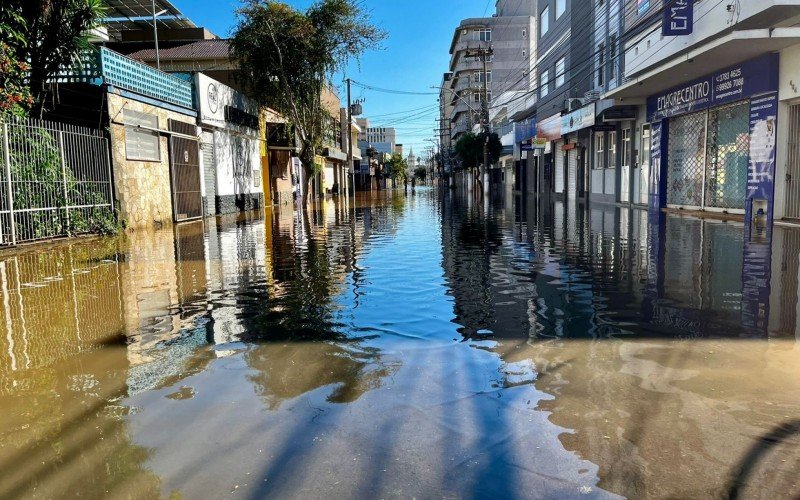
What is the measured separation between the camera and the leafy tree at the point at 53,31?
499 inches

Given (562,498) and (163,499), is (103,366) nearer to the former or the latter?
(163,499)

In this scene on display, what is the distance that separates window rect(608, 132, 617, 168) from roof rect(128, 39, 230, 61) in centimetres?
1970

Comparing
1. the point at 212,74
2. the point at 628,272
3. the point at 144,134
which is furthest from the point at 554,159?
the point at 628,272

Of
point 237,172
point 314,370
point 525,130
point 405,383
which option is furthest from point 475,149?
point 405,383

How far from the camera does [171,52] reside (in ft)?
108

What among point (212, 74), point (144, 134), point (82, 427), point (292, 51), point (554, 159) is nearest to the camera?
point (82, 427)

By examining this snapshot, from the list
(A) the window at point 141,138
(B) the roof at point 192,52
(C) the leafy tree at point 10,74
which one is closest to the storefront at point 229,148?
(A) the window at point 141,138

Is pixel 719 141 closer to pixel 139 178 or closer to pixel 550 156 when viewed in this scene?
pixel 139 178

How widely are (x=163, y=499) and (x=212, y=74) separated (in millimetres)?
32592

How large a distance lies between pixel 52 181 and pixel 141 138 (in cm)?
462

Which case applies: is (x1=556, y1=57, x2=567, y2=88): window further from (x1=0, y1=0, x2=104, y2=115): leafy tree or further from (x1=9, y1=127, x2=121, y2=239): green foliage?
(x1=9, y1=127, x2=121, y2=239): green foliage

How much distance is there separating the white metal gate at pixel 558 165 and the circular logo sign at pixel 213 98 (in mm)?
19653

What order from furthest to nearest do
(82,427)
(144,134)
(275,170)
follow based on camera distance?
(275,170), (144,134), (82,427)

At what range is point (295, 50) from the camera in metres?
27.8
